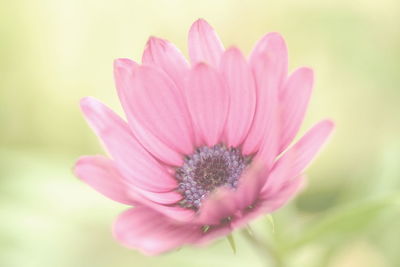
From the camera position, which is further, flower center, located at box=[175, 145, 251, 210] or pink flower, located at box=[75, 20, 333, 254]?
flower center, located at box=[175, 145, 251, 210]

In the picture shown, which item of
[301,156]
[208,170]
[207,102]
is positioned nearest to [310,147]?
[301,156]

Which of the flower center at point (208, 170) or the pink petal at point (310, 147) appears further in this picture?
the flower center at point (208, 170)

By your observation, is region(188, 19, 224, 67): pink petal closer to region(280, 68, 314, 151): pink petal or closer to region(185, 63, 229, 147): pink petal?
region(185, 63, 229, 147): pink petal

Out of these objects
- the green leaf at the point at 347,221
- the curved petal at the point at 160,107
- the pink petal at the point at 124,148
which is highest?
the curved petal at the point at 160,107

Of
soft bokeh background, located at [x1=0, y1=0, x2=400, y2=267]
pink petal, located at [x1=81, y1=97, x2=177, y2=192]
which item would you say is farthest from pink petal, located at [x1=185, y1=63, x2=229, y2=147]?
soft bokeh background, located at [x1=0, y1=0, x2=400, y2=267]

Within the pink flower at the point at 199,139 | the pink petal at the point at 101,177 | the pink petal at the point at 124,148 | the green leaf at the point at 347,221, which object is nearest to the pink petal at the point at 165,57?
the pink flower at the point at 199,139

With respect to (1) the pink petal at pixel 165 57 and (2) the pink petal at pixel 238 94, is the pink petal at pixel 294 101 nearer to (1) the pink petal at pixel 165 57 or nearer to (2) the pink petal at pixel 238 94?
(2) the pink petal at pixel 238 94
